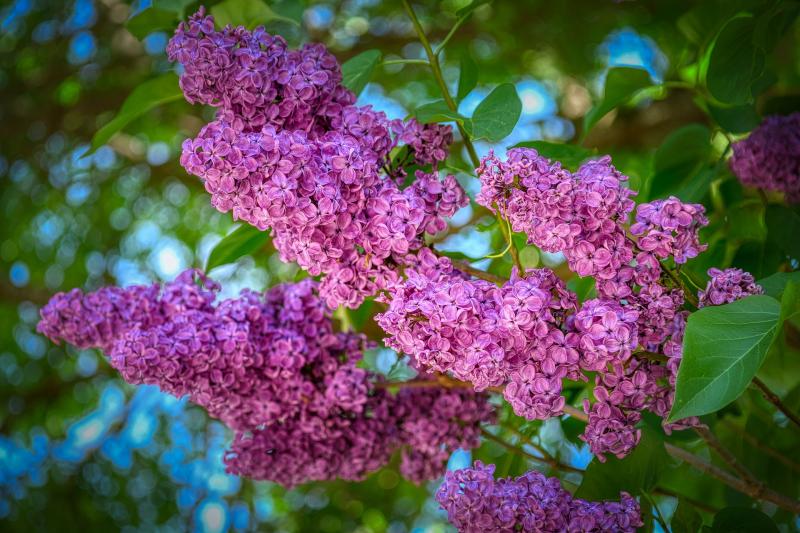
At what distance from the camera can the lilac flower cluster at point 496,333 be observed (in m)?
0.63

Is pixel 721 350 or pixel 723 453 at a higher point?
pixel 721 350

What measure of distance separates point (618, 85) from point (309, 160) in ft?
1.90

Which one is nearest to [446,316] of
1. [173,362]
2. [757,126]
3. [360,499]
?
[173,362]

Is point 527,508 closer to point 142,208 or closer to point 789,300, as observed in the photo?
point 789,300

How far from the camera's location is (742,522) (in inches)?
29.7

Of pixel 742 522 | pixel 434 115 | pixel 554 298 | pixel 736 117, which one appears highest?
pixel 434 115

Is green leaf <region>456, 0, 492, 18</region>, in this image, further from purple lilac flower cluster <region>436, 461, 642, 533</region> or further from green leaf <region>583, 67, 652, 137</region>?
purple lilac flower cluster <region>436, 461, 642, 533</region>

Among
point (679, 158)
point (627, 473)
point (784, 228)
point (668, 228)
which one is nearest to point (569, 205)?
point (668, 228)

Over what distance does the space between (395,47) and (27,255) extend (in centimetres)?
124

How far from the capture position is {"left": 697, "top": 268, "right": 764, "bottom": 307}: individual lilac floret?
661 mm

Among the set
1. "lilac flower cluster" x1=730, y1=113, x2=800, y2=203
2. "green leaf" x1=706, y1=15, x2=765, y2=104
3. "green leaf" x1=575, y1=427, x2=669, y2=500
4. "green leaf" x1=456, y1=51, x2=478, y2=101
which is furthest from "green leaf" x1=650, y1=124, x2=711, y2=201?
"green leaf" x1=575, y1=427, x2=669, y2=500

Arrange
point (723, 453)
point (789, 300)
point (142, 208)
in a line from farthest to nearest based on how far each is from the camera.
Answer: point (142, 208) → point (723, 453) → point (789, 300)

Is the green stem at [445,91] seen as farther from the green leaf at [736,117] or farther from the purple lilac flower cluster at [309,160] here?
the green leaf at [736,117]

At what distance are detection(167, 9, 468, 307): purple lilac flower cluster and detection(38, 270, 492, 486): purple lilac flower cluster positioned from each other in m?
0.13
